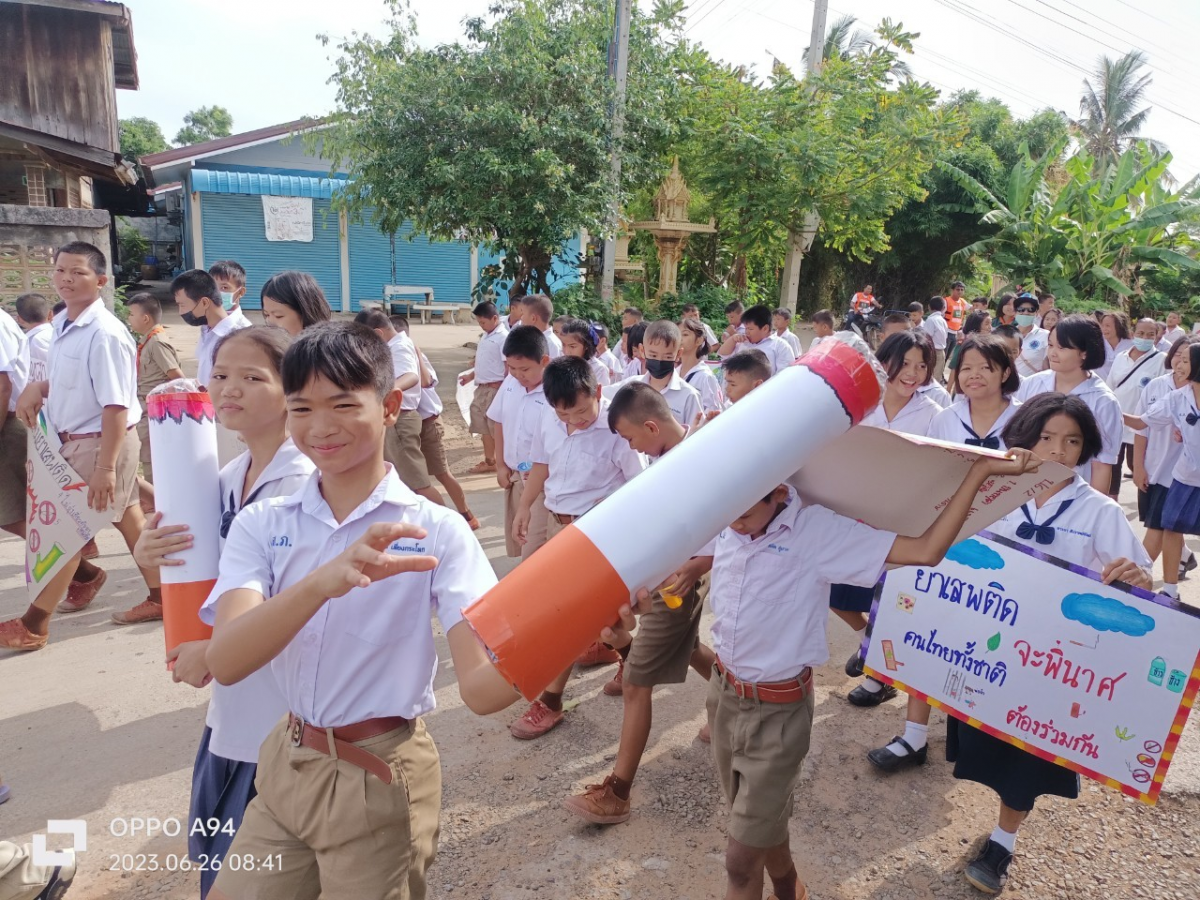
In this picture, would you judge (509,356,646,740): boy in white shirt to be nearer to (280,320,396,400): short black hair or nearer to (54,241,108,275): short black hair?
(280,320,396,400): short black hair

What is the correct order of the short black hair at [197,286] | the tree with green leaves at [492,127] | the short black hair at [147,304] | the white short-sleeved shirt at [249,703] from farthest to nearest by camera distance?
the tree with green leaves at [492,127]
the short black hair at [147,304]
the short black hair at [197,286]
the white short-sleeved shirt at [249,703]

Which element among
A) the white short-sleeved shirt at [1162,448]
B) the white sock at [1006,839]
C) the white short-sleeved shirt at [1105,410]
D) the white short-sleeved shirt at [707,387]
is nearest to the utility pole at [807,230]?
the white short-sleeved shirt at [707,387]

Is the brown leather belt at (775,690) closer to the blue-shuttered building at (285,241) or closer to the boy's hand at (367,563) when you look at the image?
the boy's hand at (367,563)

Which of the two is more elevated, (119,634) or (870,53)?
(870,53)

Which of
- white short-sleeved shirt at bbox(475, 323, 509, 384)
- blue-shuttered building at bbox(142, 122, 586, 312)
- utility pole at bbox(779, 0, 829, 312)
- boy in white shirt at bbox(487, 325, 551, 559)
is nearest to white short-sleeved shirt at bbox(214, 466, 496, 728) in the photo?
boy in white shirt at bbox(487, 325, 551, 559)

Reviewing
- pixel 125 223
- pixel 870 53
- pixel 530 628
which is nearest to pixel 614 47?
pixel 870 53

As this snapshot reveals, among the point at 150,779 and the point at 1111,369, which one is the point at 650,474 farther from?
the point at 1111,369

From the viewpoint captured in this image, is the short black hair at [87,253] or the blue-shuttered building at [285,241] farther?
the blue-shuttered building at [285,241]

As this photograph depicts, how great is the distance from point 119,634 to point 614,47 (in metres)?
10.2

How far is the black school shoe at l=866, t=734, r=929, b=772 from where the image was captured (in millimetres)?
3453

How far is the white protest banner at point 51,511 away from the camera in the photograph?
4.17 meters

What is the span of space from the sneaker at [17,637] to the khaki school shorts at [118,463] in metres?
0.70

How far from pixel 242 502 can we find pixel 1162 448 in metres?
5.14

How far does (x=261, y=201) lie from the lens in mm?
20344
